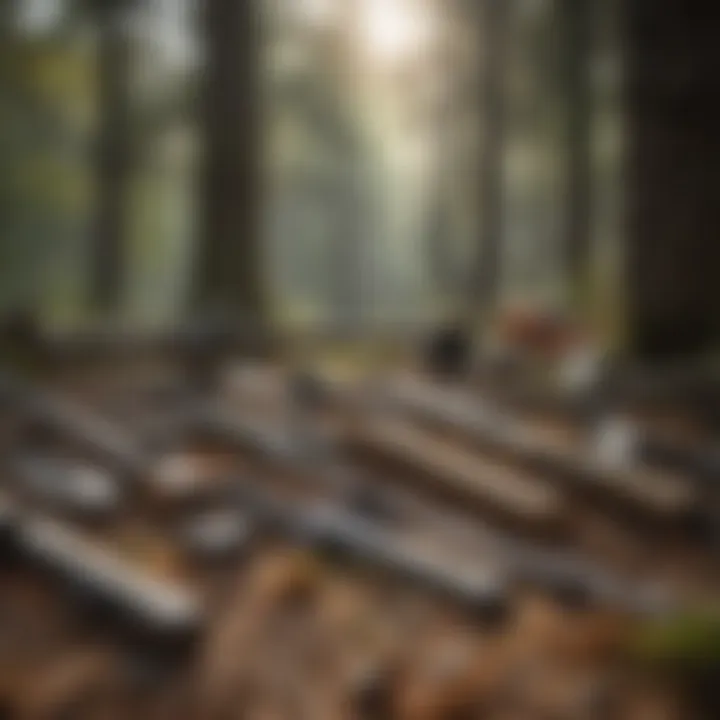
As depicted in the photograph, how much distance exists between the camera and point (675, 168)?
124 centimetres

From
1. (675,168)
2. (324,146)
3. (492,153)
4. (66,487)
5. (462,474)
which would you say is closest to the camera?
(66,487)

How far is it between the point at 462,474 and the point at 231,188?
643mm

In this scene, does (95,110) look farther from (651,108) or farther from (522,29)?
(651,108)

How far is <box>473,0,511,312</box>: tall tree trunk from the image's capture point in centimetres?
127

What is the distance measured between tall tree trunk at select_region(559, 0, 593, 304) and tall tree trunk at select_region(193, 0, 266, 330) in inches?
18.1

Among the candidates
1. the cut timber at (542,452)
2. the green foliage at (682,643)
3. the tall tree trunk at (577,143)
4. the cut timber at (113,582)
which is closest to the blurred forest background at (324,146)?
the tall tree trunk at (577,143)

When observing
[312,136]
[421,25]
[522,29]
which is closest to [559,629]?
[421,25]

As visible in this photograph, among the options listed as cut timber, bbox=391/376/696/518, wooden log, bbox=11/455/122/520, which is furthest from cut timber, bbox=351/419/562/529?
wooden log, bbox=11/455/122/520

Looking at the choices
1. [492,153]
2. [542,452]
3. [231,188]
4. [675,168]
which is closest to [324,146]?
[492,153]

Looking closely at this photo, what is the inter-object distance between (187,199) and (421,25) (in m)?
0.68

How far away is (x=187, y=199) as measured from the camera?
1614 millimetres

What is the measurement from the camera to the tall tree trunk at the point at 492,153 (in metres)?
1.27

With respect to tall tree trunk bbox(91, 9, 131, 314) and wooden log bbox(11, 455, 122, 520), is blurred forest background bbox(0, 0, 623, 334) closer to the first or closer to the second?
tall tree trunk bbox(91, 9, 131, 314)

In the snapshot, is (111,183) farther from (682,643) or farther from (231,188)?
(682,643)
